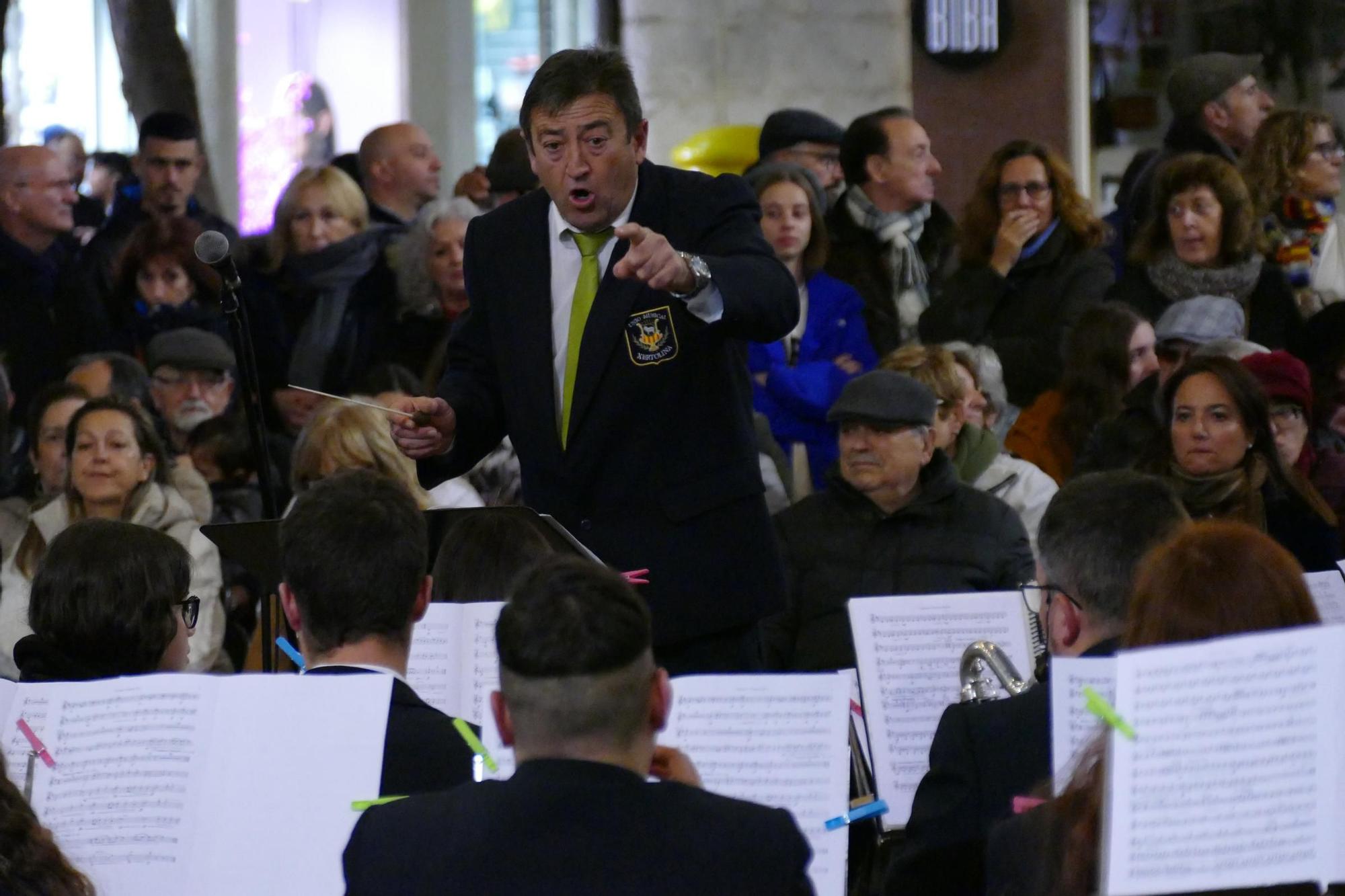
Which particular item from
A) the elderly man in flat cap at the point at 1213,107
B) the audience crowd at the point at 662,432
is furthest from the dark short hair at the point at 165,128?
the elderly man in flat cap at the point at 1213,107

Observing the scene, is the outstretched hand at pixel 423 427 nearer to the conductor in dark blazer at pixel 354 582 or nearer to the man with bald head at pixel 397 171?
the conductor in dark blazer at pixel 354 582

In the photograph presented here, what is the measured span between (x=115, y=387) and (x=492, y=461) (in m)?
1.23

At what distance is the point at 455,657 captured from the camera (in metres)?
3.38

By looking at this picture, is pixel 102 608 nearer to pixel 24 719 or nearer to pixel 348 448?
pixel 24 719

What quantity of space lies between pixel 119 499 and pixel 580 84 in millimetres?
2467

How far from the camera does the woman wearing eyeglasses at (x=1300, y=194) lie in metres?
6.38

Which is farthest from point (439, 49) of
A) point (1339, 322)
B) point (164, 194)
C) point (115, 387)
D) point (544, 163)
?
point (544, 163)

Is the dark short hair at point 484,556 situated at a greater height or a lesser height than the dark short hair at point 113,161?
lesser

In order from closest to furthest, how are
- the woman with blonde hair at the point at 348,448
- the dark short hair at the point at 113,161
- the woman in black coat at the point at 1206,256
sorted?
the woman with blonde hair at the point at 348,448 → the woman in black coat at the point at 1206,256 → the dark short hair at the point at 113,161

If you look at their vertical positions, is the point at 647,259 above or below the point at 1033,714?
above

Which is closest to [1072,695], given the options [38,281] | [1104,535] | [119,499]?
[1104,535]

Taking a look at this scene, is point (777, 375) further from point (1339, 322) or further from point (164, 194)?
point (164, 194)

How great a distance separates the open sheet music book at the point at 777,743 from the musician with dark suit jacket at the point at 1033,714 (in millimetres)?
149

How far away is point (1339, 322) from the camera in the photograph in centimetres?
583
